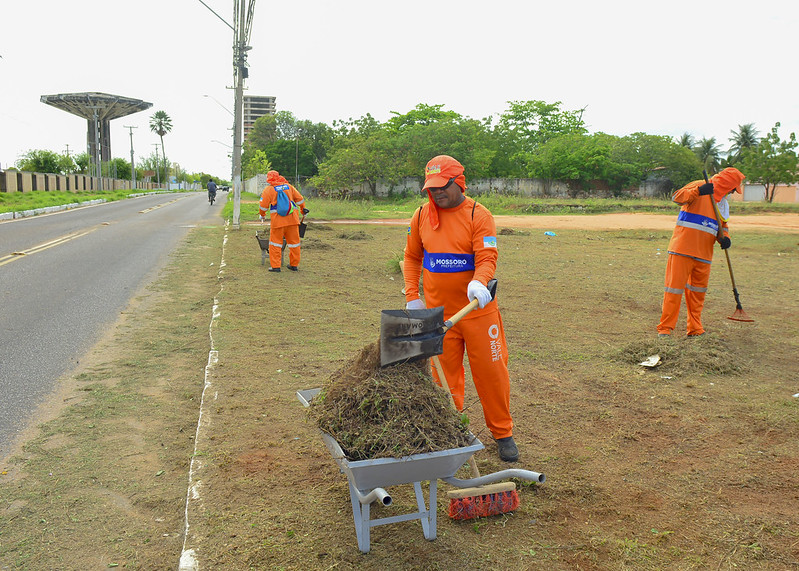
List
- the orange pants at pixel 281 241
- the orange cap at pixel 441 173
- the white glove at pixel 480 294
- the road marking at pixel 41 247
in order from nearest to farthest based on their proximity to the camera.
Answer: the white glove at pixel 480 294
the orange cap at pixel 441 173
the orange pants at pixel 281 241
the road marking at pixel 41 247

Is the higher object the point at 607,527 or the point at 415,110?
the point at 415,110

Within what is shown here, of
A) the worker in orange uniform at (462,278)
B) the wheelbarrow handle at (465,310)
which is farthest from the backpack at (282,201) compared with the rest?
the wheelbarrow handle at (465,310)

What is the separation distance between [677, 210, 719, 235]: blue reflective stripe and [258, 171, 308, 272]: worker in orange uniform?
656 cm

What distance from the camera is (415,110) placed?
64.3m

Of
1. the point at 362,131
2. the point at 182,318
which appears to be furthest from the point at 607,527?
the point at 362,131

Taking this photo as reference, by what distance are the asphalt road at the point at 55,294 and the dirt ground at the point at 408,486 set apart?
38cm

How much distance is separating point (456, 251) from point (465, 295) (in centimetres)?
30

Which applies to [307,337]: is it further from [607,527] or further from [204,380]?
[607,527]

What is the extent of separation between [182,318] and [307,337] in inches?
84.4

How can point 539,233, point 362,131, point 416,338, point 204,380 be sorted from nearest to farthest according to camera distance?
point 416,338
point 204,380
point 539,233
point 362,131

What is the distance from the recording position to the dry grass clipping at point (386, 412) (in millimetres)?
2770

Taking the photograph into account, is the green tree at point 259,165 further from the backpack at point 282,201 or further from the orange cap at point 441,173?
the orange cap at point 441,173

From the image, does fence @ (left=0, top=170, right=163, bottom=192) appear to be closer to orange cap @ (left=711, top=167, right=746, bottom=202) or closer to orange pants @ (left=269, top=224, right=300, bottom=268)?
orange pants @ (left=269, top=224, right=300, bottom=268)

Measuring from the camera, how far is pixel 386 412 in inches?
114
